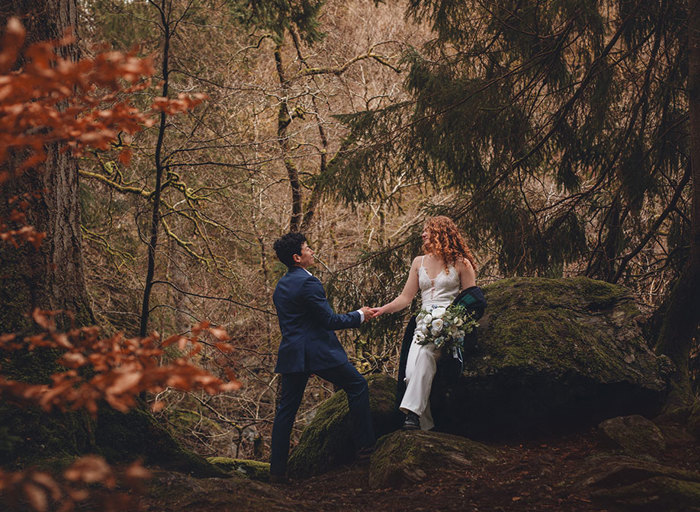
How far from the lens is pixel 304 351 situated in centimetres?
482

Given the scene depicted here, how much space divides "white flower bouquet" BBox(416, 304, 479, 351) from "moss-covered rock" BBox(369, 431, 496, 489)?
0.77m

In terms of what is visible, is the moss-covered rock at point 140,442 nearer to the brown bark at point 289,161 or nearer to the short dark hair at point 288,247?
the short dark hair at point 288,247

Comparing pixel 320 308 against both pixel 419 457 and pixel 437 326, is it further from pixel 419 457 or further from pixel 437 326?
pixel 419 457

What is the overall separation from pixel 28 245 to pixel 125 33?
5496 millimetres

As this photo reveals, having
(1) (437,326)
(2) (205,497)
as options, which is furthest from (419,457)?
(2) (205,497)

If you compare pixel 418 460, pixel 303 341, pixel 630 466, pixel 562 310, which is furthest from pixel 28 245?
pixel 562 310

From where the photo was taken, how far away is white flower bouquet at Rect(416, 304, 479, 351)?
4930mm

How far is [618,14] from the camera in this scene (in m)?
6.14

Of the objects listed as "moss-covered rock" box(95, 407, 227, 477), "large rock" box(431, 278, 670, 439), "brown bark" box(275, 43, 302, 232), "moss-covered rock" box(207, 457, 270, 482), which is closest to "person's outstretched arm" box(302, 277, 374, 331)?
"large rock" box(431, 278, 670, 439)

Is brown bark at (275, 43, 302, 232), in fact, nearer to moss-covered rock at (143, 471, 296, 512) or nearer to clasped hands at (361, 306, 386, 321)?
clasped hands at (361, 306, 386, 321)

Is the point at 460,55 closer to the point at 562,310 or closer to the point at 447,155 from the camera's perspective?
the point at 447,155

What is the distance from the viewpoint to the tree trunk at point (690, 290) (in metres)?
5.14

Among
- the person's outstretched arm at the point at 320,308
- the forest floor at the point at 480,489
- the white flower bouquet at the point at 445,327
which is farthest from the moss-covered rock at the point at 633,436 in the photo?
the person's outstretched arm at the point at 320,308

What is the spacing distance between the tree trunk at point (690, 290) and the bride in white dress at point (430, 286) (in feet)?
7.23
